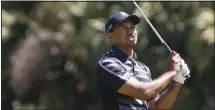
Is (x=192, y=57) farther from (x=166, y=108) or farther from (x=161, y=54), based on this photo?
(x=166, y=108)

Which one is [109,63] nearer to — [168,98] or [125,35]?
[125,35]

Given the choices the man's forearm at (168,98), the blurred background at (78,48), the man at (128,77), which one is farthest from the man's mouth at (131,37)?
the blurred background at (78,48)

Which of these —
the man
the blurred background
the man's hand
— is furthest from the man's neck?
the blurred background

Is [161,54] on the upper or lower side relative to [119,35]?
lower

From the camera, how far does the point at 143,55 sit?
1359cm

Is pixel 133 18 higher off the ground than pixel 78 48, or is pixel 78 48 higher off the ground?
pixel 133 18

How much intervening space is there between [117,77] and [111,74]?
0.13 feet

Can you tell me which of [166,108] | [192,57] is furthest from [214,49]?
[166,108]

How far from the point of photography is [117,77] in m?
4.17

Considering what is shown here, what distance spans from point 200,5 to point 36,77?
Result: 3463 millimetres

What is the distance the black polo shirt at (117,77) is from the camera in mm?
4164

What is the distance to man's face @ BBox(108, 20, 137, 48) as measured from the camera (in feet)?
13.9

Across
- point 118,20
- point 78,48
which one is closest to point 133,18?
point 118,20

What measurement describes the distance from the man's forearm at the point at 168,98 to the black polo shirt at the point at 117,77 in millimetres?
99
